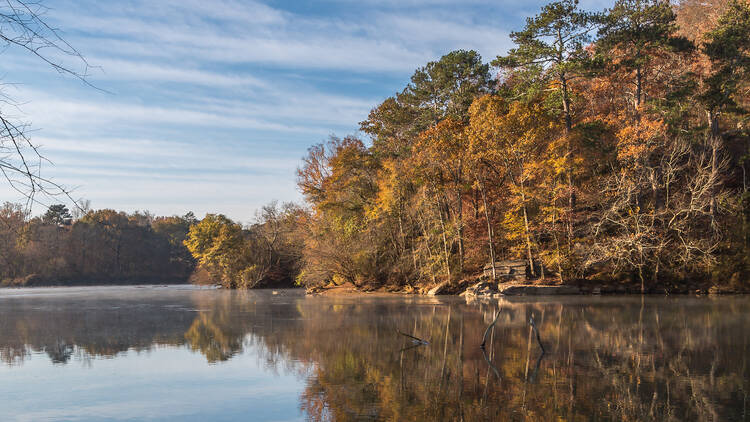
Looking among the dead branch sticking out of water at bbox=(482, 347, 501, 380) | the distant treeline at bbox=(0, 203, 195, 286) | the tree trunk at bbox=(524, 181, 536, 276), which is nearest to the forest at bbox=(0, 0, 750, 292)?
the tree trunk at bbox=(524, 181, 536, 276)

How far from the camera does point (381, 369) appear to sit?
1146cm

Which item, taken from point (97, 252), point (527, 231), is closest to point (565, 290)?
point (527, 231)

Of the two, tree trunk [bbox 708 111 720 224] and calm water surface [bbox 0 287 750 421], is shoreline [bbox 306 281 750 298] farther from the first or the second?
calm water surface [bbox 0 287 750 421]

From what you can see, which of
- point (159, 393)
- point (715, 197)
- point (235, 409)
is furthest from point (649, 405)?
point (715, 197)

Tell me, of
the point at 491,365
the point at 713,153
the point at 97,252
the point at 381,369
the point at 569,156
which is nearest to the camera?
the point at 381,369

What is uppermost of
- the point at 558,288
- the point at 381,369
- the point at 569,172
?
the point at 569,172

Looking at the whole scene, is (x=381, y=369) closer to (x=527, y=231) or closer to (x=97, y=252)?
(x=527, y=231)

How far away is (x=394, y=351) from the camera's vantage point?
13633 millimetres

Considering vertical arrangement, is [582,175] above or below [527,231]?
above

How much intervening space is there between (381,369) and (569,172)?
27261mm

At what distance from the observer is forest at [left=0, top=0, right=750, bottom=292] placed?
33.9m

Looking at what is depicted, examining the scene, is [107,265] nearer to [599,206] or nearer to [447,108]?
[447,108]

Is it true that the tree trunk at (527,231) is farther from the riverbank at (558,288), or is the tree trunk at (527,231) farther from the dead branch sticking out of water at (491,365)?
the dead branch sticking out of water at (491,365)

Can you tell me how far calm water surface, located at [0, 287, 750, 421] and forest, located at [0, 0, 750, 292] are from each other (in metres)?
14.7
